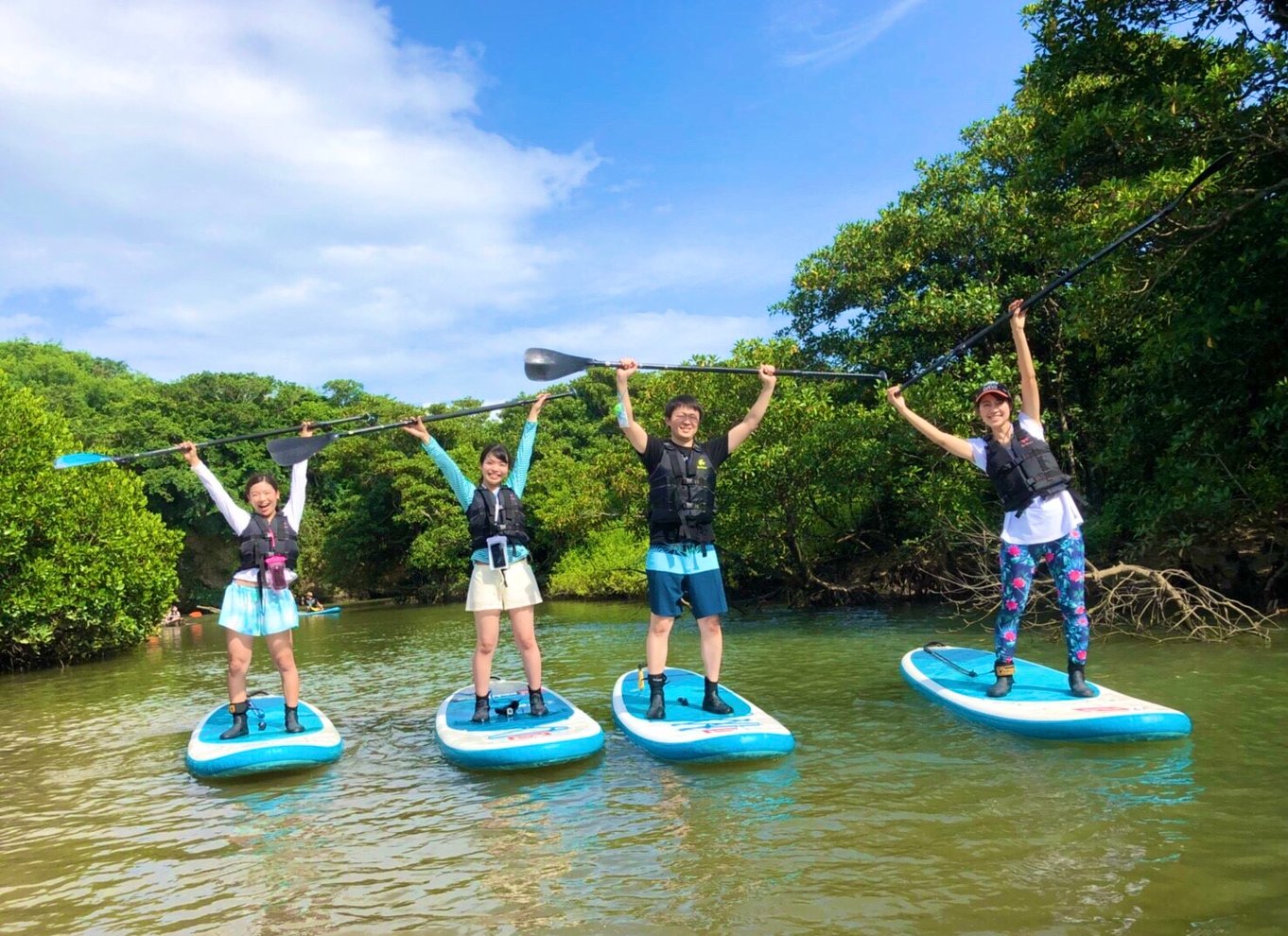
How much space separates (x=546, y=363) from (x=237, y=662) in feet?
9.51

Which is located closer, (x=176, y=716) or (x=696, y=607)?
(x=696, y=607)

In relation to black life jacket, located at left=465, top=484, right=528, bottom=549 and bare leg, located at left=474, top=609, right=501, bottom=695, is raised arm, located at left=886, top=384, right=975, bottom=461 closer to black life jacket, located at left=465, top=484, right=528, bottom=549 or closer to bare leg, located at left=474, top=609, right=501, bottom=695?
black life jacket, located at left=465, top=484, right=528, bottom=549

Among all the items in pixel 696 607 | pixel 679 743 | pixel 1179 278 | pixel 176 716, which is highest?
pixel 1179 278

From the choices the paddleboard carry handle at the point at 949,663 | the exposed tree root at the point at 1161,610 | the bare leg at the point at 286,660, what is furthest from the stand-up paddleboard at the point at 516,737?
the exposed tree root at the point at 1161,610

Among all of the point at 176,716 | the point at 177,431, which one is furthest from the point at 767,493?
the point at 177,431

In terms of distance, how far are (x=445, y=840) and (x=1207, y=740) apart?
4.08 meters

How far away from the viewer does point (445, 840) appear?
3932 mm

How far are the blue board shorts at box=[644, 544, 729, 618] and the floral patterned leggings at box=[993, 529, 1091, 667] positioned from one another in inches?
71.4

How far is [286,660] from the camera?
5.69m

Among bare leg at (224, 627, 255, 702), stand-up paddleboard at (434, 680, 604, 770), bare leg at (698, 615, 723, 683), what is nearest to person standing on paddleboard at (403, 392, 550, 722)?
stand-up paddleboard at (434, 680, 604, 770)

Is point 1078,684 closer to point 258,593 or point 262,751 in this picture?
point 262,751

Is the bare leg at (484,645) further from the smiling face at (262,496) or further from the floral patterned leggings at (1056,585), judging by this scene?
the floral patterned leggings at (1056,585)

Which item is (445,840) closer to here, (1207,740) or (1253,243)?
(1207,740)

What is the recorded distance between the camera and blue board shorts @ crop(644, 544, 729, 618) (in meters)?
5.39
